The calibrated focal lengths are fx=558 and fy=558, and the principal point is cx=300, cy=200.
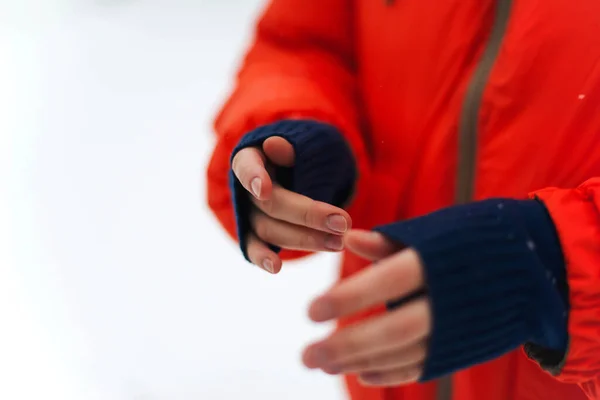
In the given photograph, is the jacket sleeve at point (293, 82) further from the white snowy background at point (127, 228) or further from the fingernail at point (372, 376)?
the white snowy background at point (127, 228)

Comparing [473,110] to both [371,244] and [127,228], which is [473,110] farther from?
[127,228]

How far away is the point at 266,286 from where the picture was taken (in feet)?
2.67

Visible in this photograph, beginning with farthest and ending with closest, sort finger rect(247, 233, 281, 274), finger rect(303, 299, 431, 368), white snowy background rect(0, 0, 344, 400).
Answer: white snowy background rect(0, 0, 344, 400)
finger rect(247, 233, 281, 274)
finger rect(303, 299, 431, 368)

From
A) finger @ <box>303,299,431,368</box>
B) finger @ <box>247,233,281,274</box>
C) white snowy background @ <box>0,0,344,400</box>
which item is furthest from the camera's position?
white snowy background @ <box>0,0,344,400</box>

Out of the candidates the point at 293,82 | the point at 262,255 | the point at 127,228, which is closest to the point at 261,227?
the point at 262,255

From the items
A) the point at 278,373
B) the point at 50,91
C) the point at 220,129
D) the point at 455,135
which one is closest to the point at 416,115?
the point at 455,135

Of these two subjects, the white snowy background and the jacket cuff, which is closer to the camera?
the jacket cuff

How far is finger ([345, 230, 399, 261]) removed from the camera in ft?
Result: 0.70

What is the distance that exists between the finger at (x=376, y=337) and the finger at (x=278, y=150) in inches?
5.5

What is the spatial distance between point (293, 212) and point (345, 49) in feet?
0.61

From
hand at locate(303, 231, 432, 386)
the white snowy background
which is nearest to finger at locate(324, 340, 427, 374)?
hand at locate(303, 231, 432, 386)

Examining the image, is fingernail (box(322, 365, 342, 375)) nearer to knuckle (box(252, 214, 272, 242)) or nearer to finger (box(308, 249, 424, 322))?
finger (box(308, 249, 424, 322))

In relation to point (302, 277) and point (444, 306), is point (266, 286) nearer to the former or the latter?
point (302, 277)

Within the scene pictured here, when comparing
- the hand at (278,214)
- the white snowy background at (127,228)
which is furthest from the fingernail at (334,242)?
the white snowy background at (127,228)
